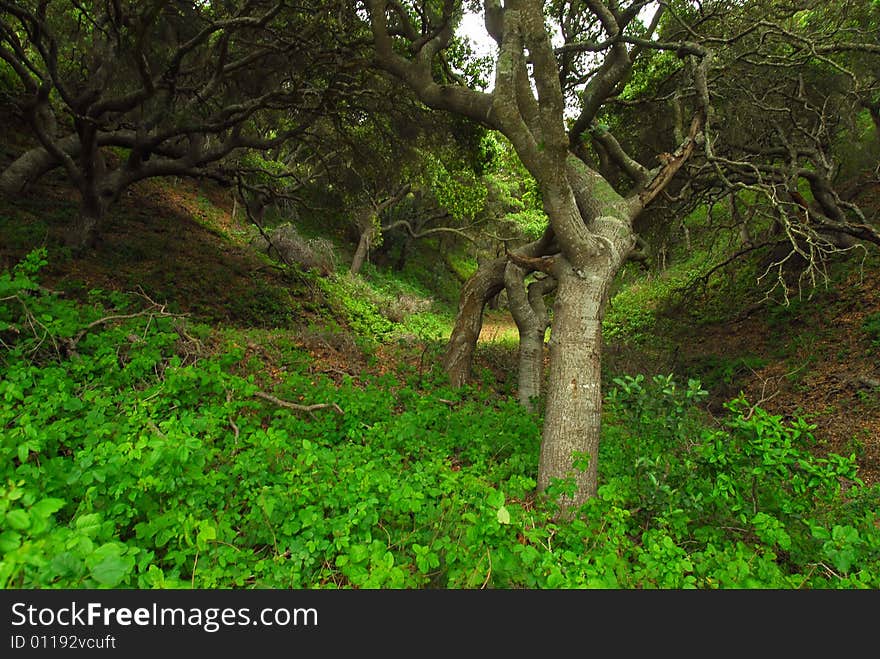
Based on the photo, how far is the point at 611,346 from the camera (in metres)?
11.5

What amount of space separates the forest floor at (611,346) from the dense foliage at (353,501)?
3.44m

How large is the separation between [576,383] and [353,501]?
2446mm

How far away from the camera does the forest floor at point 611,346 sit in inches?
293

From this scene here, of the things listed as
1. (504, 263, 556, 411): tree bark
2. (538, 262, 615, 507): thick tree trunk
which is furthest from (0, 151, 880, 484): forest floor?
(538, 262, 615, 507): thick tree trunk

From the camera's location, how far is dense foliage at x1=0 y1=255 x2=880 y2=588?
2.25 meters

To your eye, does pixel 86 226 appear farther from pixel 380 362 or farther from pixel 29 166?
pixel 380 362

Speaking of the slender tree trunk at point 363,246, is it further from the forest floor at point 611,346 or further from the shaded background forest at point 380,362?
the forest floor at point 611,346

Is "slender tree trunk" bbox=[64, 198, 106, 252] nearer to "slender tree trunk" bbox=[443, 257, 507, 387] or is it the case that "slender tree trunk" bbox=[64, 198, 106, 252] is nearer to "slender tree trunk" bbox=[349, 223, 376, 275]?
"slender tree trunk" bbox=[443, 257, 507, 387]

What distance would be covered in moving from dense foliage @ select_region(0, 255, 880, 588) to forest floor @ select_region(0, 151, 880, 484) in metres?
3.44

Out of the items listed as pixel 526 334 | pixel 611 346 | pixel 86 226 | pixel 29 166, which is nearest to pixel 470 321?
pixel 526 334

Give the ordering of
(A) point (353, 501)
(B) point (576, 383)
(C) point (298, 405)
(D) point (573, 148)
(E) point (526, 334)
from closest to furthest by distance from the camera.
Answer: (A) point (353, 501), (B) point (576, 383), (C) point (298, 405), (D) point (573, 148), (E) point (526, 334)

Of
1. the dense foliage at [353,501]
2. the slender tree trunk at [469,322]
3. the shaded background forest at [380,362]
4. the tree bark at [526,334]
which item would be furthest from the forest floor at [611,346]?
the dense foliage at [353,501]

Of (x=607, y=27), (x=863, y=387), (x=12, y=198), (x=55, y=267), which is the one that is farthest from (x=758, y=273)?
(x=12, y=198)
